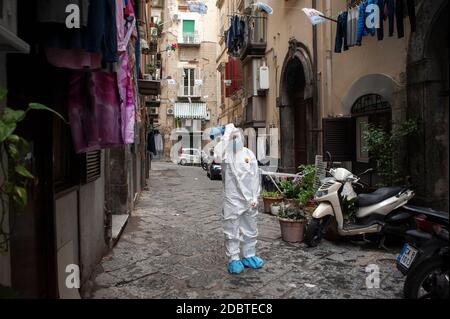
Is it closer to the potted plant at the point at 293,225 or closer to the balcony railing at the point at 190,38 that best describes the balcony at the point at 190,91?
the balcony railing at the point at 190,38

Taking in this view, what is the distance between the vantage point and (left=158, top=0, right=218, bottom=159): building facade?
1358 inches

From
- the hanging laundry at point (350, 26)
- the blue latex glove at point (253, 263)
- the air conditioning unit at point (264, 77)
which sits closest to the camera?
the blue latex glove at point (253, 263)

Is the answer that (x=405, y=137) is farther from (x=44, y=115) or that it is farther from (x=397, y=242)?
(x=44, y=115)

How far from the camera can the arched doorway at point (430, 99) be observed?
5790 mm

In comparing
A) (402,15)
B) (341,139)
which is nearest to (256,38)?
(341,139)

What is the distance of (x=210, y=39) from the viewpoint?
115 feet

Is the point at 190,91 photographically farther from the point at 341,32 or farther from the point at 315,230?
the point at 315,230

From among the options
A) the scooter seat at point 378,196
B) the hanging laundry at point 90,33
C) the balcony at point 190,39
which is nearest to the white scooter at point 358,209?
the scooter seat at point 378,196

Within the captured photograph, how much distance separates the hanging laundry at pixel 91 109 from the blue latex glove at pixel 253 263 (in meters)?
2.34

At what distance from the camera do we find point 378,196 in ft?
18.9

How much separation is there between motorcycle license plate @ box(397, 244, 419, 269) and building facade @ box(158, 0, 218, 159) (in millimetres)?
30446

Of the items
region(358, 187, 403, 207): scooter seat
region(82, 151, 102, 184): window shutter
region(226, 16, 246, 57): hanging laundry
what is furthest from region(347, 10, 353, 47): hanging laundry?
region(226, 16, 246, 57): hanging laundry
